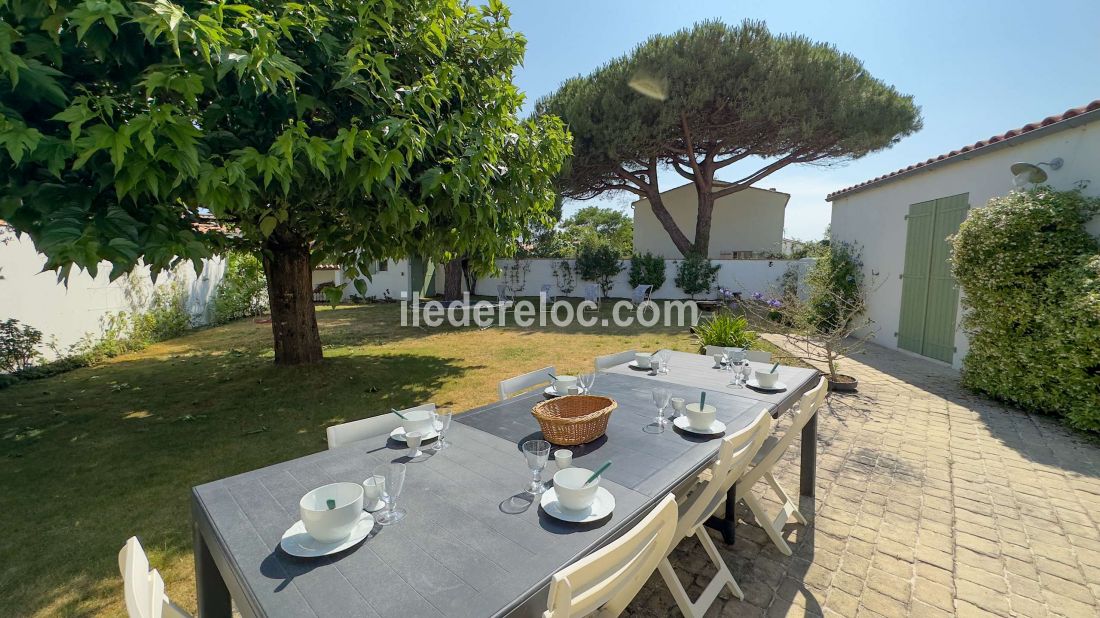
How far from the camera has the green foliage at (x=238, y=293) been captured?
11.1m

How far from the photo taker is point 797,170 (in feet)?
46.1

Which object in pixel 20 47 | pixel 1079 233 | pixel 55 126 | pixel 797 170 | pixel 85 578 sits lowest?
pixel 85 578

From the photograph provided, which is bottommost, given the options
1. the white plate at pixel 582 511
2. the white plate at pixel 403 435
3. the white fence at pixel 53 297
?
the white plate at pixel 582 511

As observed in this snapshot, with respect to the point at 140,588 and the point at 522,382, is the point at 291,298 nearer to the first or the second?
the point at 522,382

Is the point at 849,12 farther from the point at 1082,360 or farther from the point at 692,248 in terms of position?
the point at 692,248

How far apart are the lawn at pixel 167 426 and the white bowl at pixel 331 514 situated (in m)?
1.41

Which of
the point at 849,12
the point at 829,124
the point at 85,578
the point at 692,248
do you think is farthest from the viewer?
the point at 692,248

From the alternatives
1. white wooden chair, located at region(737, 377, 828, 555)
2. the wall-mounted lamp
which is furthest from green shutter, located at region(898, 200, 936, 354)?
white wooden chair, located at region(737, 377, 828, 555)

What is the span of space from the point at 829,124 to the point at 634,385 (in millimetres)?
12829

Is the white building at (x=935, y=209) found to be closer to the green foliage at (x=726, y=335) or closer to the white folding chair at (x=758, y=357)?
the green foliage at (x=726, y=335)

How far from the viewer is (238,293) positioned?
39.0 ft

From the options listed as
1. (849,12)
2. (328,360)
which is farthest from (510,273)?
(849,12)

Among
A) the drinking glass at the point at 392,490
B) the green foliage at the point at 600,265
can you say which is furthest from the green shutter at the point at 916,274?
the green foliage at the point at 600,265

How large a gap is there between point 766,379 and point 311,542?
8.84 feet
